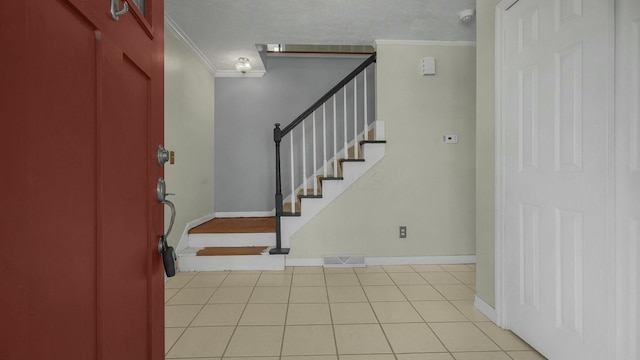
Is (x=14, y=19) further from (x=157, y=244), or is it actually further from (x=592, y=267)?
(x=592, y=267)

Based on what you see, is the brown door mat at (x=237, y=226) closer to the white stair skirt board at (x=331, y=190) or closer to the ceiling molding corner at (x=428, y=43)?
the white stair skirt board at (x=331, y=190)

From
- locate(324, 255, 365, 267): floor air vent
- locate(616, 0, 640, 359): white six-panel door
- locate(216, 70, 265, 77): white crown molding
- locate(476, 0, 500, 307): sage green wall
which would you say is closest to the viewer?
locate(616, 0, 640, 359): white six-panel door

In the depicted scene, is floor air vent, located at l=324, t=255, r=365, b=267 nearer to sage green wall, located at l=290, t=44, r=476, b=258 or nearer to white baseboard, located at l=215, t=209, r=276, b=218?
sage green wall, located at l=290, t=44, r=476, b=258

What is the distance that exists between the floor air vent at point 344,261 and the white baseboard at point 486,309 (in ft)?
4.23

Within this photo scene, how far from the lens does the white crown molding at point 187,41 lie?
3037mm

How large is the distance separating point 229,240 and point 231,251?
0.73ft

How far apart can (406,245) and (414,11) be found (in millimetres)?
2485

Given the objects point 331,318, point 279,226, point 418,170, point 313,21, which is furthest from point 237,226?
point 313,21

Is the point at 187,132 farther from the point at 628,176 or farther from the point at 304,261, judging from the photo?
the point at 628,176

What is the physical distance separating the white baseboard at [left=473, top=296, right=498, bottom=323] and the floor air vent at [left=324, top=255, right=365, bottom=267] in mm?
1290

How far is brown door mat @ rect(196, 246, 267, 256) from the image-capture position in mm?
3291

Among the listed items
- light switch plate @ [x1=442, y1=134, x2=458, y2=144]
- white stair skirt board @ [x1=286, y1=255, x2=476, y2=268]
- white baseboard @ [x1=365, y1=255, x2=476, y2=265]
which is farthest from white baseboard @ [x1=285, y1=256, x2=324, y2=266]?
light switch plate @ [x1=442, y1=134, x2=458, y2=144]

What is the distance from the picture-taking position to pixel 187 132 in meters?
3.59

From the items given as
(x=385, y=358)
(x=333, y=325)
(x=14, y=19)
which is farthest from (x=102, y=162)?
(x=333, y=325)
